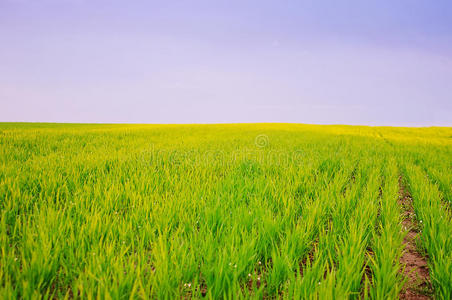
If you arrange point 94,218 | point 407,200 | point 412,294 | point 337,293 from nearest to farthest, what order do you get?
point 337,293 < point 412,294 < point 94,218 < point 407,200

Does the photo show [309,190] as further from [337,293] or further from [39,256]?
[39,256]

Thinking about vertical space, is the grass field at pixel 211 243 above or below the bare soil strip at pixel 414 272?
above

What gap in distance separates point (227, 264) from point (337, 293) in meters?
0.63

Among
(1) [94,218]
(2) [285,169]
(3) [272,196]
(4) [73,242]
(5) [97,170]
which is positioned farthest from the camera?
(2) [285,169]

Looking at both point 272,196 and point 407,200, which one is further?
point 407,200

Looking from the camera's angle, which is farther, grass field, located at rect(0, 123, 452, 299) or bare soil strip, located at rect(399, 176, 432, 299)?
bare soil strip, located at rect(399, 176, 432, 299)

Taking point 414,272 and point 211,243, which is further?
point 414,272

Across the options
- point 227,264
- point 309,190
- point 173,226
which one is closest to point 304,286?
point 227,264

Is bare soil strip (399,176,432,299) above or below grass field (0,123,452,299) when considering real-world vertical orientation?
below

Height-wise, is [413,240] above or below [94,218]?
below

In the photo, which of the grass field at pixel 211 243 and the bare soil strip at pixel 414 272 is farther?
the bare soil strip at pixel 414 272

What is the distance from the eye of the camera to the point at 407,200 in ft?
12.6

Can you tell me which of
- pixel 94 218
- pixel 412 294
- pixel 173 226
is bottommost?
pixel 412 294

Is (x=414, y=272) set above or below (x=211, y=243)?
below
